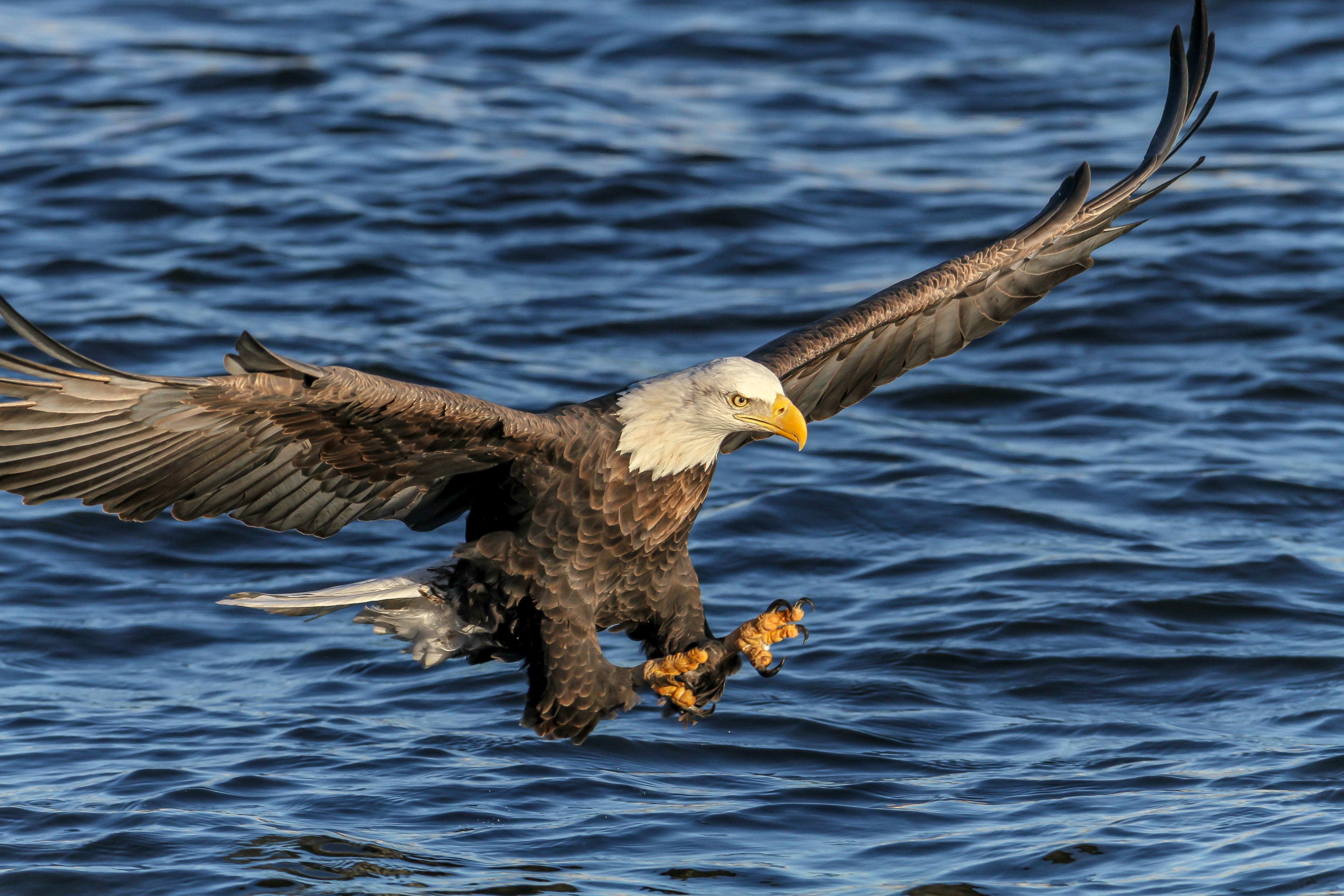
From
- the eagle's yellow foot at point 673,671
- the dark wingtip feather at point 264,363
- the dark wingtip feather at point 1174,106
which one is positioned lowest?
the eagle's yellow foot at point 673,671

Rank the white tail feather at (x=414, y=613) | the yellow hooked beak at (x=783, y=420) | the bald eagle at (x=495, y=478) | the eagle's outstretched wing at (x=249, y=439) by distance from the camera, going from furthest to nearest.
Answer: the white tail feather at (x=414, y=613) → the yellow hooked beak at (x=783, y=420) → the bald eagle at (x=495, y=478) → the eagle's outstretched wing at (x=249, y=439)

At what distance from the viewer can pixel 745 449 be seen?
9367 millimetres

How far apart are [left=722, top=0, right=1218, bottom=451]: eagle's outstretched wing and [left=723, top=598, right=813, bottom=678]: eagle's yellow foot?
70 centimetres

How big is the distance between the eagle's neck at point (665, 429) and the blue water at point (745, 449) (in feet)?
4.21

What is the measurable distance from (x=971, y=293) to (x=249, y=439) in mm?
2686

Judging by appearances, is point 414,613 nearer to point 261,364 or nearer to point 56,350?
point 261,364

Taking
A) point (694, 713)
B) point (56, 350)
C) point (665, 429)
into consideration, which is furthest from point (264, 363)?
point (694, 713)

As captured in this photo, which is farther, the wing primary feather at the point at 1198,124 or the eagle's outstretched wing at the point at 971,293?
the eagle's outstretched wing at the point at 971,293

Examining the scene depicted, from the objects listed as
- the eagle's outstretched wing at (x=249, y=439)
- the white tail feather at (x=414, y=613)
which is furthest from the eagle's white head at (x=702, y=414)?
the white tail feather at (x=414, y=613)

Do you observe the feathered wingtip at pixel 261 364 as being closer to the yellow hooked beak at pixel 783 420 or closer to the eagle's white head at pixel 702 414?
the eagle's white head at pixel 702 414

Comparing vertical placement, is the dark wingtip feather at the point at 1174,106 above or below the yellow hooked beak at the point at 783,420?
above

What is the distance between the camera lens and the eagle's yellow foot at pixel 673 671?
548cm

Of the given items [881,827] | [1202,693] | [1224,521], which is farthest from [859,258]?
[881,827]

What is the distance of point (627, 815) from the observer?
586 cm
